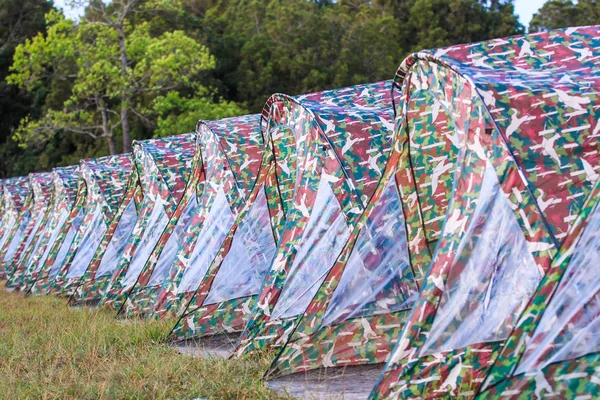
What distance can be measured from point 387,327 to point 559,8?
43.2 metres

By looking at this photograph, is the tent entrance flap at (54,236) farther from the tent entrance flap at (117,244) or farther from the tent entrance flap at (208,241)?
the tent entrance flap at (208,241)

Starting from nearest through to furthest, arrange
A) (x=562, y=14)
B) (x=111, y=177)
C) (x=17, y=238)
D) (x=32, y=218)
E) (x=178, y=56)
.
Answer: (x=111, y=177)
(x=32, y=218)
(x=17, y=238)
(x=178, y=56)
(x=562, y=14)

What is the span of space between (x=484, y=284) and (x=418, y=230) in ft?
4.86

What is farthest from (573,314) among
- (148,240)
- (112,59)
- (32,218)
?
(112,59)

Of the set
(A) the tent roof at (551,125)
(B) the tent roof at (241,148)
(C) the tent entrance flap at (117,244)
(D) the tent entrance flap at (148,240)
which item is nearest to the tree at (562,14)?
(C) the tent entrance flap at (117,244)

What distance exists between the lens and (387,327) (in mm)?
6359

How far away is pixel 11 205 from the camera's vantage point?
2095 cm

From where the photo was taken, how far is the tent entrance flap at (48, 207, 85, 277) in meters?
14.6

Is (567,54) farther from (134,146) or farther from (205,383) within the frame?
(134,146)

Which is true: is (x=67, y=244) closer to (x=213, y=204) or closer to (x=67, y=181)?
(x=67, y=181)

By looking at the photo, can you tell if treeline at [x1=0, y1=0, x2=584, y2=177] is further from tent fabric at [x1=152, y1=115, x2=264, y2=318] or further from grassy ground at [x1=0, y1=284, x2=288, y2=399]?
grassy ground at [x1=0, y1=284, x2=288, y2=399]

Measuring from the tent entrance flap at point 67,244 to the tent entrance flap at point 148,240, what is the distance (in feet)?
11.8

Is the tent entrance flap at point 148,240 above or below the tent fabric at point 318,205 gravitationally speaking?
below

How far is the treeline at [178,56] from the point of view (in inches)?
1125
